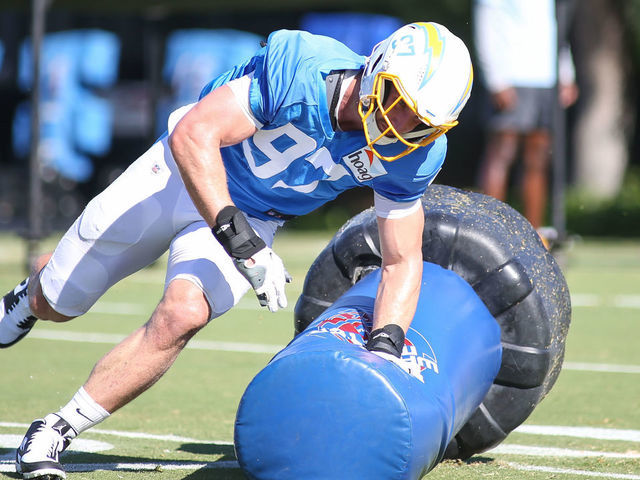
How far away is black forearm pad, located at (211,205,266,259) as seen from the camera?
138 inches

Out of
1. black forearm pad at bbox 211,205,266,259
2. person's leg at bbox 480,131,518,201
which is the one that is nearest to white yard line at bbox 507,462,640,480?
black forearm pad at bbox 211,205,266,259

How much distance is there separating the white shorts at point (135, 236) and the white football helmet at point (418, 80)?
2.48ft

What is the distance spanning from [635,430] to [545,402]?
65 cm

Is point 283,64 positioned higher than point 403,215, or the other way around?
point 283,64

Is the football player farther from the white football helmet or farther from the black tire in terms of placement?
→ the black tire

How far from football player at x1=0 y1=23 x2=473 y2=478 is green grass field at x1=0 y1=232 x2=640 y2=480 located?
1.64 ft

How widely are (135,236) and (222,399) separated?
143 cm

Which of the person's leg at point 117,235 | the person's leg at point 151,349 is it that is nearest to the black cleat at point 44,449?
the person's leg at point 151,349

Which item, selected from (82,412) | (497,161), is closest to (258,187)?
(82,412)

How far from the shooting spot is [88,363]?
6.17 m

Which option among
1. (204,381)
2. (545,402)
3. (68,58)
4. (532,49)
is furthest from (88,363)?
(68,58)

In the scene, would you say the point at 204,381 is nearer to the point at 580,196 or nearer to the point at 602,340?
the point at 602,340

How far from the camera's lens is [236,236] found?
3.49 metres

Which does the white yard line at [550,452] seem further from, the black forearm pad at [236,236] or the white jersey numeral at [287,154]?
the black forearm pad at [236,236]
